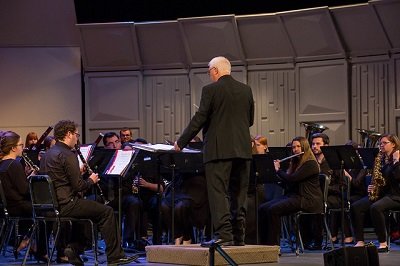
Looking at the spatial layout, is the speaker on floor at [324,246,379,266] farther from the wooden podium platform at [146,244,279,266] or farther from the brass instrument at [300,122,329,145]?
the brass instrument at [300,122,329,145]

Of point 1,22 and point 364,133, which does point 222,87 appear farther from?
point 1,22

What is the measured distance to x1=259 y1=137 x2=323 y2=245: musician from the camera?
28.1 ft

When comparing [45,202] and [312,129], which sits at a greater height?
[312,129]

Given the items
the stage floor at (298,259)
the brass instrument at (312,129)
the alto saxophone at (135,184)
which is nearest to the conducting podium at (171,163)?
the alto saxophone at (135,184)

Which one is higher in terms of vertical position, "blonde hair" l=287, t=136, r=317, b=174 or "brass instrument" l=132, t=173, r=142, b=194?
"blonde hair" l=287, t=136, r=317, b=174

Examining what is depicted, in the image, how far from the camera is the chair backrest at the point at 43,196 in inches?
274

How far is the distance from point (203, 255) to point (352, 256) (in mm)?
1693

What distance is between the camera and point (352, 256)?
197 inches

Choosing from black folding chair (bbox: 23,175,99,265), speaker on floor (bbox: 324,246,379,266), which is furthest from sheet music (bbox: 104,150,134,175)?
speaker on floor (bbox: 324,246,379,266)

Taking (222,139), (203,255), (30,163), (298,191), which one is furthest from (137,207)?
(222,139)

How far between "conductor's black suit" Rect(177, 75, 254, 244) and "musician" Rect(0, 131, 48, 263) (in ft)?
7.08

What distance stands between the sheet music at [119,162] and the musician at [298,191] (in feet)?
6.40

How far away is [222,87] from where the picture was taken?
6410 mm

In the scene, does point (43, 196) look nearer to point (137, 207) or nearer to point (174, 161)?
point (174, 161)
